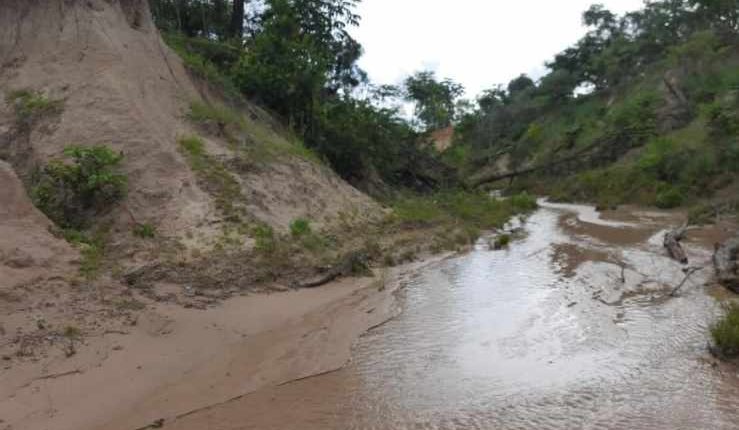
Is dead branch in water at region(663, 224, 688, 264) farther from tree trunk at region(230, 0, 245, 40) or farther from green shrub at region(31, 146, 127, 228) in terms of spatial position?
tree trunk at region(230, 0, 245, 40)

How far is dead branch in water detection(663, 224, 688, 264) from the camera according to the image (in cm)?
1319

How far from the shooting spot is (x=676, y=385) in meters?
6.29

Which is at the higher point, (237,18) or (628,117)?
(237,18)

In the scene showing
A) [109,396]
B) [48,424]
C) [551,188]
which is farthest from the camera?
[551,188]

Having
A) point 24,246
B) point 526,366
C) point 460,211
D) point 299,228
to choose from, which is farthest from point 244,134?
point 460,211

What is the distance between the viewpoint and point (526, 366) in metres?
7.04

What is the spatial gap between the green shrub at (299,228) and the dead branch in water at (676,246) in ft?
26.9

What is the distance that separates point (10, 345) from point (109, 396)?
128 centimetres

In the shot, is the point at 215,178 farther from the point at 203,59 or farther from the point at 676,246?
the point at 676,246

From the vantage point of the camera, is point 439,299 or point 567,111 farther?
point 567,111

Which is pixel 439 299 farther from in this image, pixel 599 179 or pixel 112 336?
pixel 599 179

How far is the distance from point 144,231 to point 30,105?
4.15 m

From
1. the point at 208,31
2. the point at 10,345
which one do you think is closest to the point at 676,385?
the point at 10,345

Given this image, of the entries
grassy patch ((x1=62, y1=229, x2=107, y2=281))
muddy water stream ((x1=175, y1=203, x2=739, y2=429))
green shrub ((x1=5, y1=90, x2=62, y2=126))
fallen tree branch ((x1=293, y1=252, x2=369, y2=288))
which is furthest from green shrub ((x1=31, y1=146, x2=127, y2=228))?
muddy water stream ((x1=175, y1=203, x2=739, y2=429))
